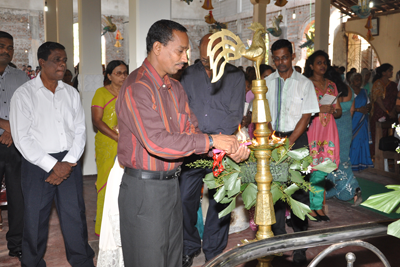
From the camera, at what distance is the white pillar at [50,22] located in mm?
7664

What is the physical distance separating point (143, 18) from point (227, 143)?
78.9 inches

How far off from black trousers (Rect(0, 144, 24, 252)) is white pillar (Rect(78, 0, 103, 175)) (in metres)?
2.53

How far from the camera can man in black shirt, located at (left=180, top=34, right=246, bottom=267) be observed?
3.15 metres

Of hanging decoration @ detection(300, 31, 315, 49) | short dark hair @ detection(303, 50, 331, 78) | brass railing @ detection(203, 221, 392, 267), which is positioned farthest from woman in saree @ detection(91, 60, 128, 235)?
hanging decoration @ detection(300, 31, 315, 49)

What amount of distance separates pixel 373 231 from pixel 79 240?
223 cm

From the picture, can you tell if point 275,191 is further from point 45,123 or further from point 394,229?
point 45,123

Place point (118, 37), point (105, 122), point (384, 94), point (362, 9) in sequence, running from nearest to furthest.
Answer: point (105, 122), point (384, 94), point (362, 9), point (118, 37)

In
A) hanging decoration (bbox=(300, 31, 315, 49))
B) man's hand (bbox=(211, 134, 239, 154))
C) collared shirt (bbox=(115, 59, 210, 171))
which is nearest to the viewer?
man's hand (bbox=(211, 134, 239, 154))

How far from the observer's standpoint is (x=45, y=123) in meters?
2.73

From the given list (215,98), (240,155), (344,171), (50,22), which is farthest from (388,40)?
(240,155)

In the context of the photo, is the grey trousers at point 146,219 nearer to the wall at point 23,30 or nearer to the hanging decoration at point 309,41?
the hanging decoration at point 309,41

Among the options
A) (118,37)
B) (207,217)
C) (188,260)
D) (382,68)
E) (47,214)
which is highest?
(118,37)

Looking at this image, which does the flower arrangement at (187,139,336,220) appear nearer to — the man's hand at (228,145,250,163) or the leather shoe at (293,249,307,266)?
the man's hand at (228,145,250,163)

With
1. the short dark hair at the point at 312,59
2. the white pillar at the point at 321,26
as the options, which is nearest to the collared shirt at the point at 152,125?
the short dark hair at the point at 312,59
